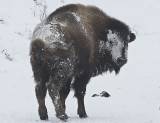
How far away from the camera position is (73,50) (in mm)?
6809

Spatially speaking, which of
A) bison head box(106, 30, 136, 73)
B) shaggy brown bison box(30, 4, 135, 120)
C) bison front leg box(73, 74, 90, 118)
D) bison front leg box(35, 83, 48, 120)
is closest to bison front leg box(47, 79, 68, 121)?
shaggy brown bison box(30, 4, 135, 120)

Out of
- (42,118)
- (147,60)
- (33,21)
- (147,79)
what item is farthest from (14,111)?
(33,21)

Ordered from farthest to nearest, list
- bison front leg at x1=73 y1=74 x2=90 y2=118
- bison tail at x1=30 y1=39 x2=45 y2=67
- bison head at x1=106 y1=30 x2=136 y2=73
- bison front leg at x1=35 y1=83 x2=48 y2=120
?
bison head at x1=106 y1=30 x2=136 y2=73 → bison front leg at x1=73 y1=74 x2=90 y2=118 → bison front leg at x1=35 y1=83 x2=48 y2=120 → bison tail at x1=30 y1=39 x2=45 y2=67

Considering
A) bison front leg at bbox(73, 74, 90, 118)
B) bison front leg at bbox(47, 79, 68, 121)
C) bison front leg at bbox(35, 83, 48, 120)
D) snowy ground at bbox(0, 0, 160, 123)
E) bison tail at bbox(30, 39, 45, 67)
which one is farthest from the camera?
snowy ground at bbox(0, 0, 160, 123)

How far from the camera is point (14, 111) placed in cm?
752

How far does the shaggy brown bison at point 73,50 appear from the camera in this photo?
6.51m

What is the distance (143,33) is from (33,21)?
Result: 14.6 feet

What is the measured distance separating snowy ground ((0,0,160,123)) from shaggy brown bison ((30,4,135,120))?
1.74 ft

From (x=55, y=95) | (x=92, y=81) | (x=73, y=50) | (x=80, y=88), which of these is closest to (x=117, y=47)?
(x=80, y=88)

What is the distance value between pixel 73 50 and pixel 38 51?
639 millimetres

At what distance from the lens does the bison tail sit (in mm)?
6426

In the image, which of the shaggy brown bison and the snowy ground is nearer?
the shaggy brown bison

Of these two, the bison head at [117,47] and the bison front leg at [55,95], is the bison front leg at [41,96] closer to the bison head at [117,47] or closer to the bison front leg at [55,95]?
the bison front leg at [55,95]

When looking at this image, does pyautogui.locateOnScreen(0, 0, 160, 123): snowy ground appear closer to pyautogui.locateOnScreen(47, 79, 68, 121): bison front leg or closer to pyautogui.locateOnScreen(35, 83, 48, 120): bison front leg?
pyautogui.locateOnScreen(35, 83, 48, 120): bison front leg
